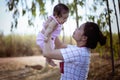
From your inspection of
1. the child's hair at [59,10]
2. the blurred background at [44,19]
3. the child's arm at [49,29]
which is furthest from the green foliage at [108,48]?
the child's arm at [49,29]

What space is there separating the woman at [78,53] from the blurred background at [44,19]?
5.12 ft

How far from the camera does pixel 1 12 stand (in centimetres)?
263

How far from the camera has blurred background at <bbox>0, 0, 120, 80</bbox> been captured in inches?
104

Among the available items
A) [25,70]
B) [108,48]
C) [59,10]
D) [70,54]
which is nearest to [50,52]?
[70,54]

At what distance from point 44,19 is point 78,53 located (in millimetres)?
1605

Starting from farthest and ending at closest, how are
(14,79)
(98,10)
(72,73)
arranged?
(98,10) < (14,79) < (72,73)

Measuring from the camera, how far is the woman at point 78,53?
110 centimetres

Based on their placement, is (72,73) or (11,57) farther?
(11,57)

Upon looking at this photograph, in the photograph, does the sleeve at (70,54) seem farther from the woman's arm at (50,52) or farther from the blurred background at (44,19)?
the blurred background at (44,19)

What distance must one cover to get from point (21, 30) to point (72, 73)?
1625 mm

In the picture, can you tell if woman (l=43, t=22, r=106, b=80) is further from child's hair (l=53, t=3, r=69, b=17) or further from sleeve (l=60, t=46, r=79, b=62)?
child's hair (l=53, t=3, r=69, b=17)

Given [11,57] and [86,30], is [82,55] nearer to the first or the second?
[86,30]

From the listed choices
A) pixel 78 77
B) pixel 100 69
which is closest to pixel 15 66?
pixel 100 69

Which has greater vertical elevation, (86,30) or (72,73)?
(86,30)
